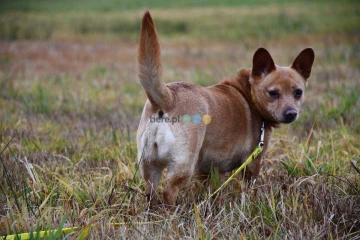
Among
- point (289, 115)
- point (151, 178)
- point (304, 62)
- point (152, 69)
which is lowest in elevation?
point (151, 178)

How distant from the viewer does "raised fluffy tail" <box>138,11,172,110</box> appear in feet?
10.3

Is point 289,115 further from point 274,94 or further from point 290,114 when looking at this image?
point 274,94

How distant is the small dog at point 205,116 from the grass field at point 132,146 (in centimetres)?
18

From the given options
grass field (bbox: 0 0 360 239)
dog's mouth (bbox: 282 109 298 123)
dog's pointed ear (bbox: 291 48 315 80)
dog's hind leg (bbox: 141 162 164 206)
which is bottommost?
grass field (bbox: 0 0 360 239)

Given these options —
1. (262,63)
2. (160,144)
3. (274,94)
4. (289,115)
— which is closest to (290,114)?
(289,115)

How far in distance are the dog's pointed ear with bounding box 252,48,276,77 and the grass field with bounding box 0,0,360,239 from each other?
711 millimetres

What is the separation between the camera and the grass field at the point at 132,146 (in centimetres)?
296

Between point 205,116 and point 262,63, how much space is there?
88 cm

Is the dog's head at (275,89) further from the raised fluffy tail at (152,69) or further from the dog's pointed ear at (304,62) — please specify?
the raised fluffy tail at (152,69)

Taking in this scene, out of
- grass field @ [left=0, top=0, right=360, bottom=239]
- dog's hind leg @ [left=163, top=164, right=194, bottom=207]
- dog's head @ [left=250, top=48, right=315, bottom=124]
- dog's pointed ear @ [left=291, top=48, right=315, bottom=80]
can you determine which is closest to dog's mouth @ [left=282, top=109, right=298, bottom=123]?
dog's head @ [left=250, top=48, right=315, bottom=124]

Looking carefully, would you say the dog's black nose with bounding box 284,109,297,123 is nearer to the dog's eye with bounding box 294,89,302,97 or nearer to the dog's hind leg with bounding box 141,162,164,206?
the dog's eye with bounding box 294,89,302,97

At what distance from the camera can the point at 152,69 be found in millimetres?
3176

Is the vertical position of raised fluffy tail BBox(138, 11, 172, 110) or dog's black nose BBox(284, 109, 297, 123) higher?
raised fluffy tail BBox(138, 11, 172, 110)

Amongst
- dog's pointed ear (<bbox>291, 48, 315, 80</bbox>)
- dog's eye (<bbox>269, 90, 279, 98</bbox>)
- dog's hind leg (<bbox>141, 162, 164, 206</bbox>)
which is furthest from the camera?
dog's pointed ear (<bbox>291, 48, 315, 80</bbox>)
